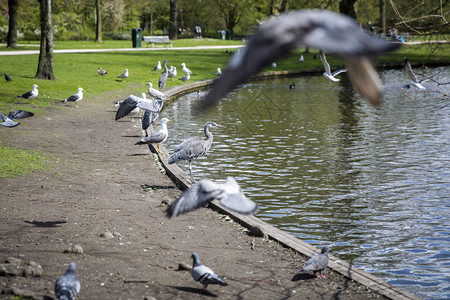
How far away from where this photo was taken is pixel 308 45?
3244 mm

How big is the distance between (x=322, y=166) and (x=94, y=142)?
5.88 metres

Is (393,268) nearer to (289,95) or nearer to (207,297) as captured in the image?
(207,297)

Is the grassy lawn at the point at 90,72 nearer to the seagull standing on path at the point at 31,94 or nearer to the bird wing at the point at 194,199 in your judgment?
the seagull standing on path at the point at 31,94

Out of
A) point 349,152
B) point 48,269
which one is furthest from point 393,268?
point 349,152

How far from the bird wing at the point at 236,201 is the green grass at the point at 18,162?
6.17 m

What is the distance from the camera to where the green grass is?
10422 mm

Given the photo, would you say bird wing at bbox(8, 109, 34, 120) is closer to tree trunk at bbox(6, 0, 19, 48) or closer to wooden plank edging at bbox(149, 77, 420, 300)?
wooden plank edging at bbox(149, 77, 420, 300)

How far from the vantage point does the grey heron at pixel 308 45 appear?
3141mm

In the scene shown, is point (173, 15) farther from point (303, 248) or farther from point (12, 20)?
point (303, 248)

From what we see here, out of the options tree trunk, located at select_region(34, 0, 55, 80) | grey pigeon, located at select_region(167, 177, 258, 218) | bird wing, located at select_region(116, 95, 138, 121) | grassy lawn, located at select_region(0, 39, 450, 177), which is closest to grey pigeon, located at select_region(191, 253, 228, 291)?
grey pigeon, located at select_region(167, 177, 258, 218)

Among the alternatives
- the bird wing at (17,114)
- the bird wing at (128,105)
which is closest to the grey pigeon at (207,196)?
the bird wing at (128,105)

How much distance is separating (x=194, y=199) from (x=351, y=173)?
714cm

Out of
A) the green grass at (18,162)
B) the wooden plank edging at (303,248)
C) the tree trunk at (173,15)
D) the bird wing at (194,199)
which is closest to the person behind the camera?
the bird wing at (194,199)

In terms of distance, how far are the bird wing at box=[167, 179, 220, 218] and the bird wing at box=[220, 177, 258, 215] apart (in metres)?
0.14
